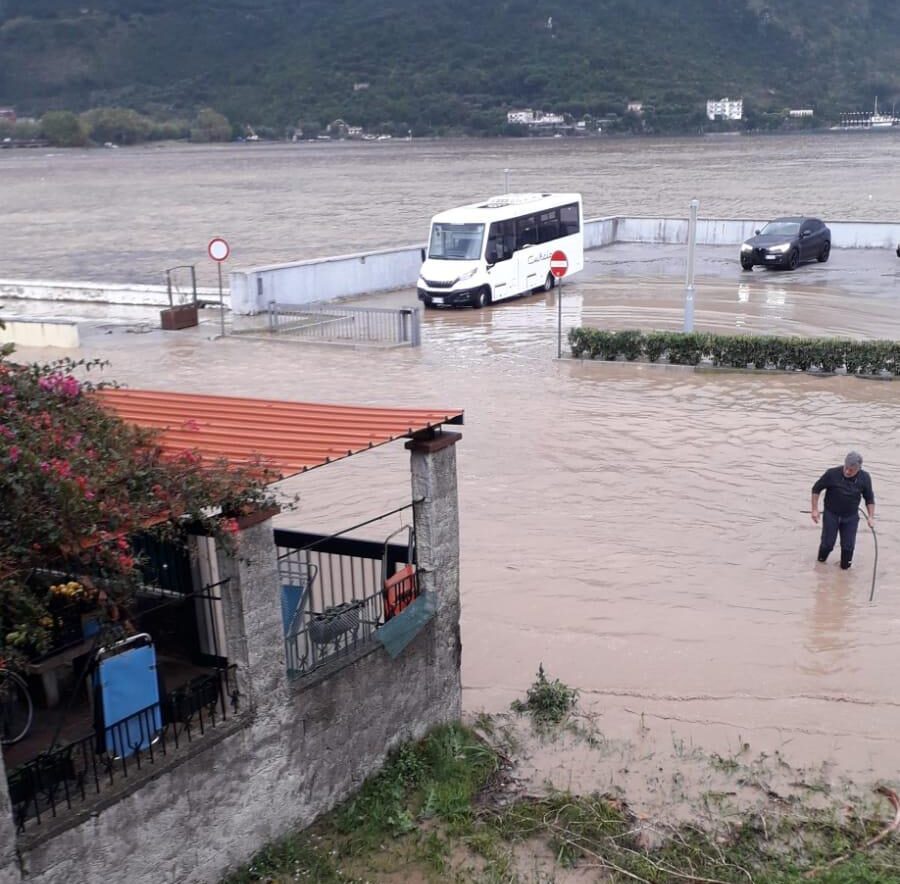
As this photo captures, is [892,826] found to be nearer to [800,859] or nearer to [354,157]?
[800,859]

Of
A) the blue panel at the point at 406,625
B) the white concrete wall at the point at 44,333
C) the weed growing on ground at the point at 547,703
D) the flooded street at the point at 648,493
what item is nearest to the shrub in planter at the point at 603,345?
the flooded street at the point at 648,493

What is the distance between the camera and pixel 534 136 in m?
154

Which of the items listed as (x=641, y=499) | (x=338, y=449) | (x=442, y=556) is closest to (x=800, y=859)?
(x=442, y=556)

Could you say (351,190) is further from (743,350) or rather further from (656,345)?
(743,350)

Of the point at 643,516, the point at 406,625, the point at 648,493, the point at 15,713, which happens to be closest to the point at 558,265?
the point at 648,493

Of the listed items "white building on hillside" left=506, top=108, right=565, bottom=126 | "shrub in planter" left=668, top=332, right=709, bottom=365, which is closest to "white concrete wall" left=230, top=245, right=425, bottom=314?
"shrub in planter" left=668, top=332, right=709, bottom=365

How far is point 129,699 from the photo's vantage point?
6.04m

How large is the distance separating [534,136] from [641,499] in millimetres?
146727

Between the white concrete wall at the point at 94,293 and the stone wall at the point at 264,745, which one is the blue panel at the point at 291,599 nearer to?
the stone wall at the point at 264,745

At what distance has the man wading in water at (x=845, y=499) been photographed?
35.2ft

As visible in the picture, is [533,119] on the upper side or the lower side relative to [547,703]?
upper

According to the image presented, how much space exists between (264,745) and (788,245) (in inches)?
1142

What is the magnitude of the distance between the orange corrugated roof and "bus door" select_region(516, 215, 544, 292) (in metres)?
20.6

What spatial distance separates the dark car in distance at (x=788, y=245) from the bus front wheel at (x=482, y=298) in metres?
8.99
